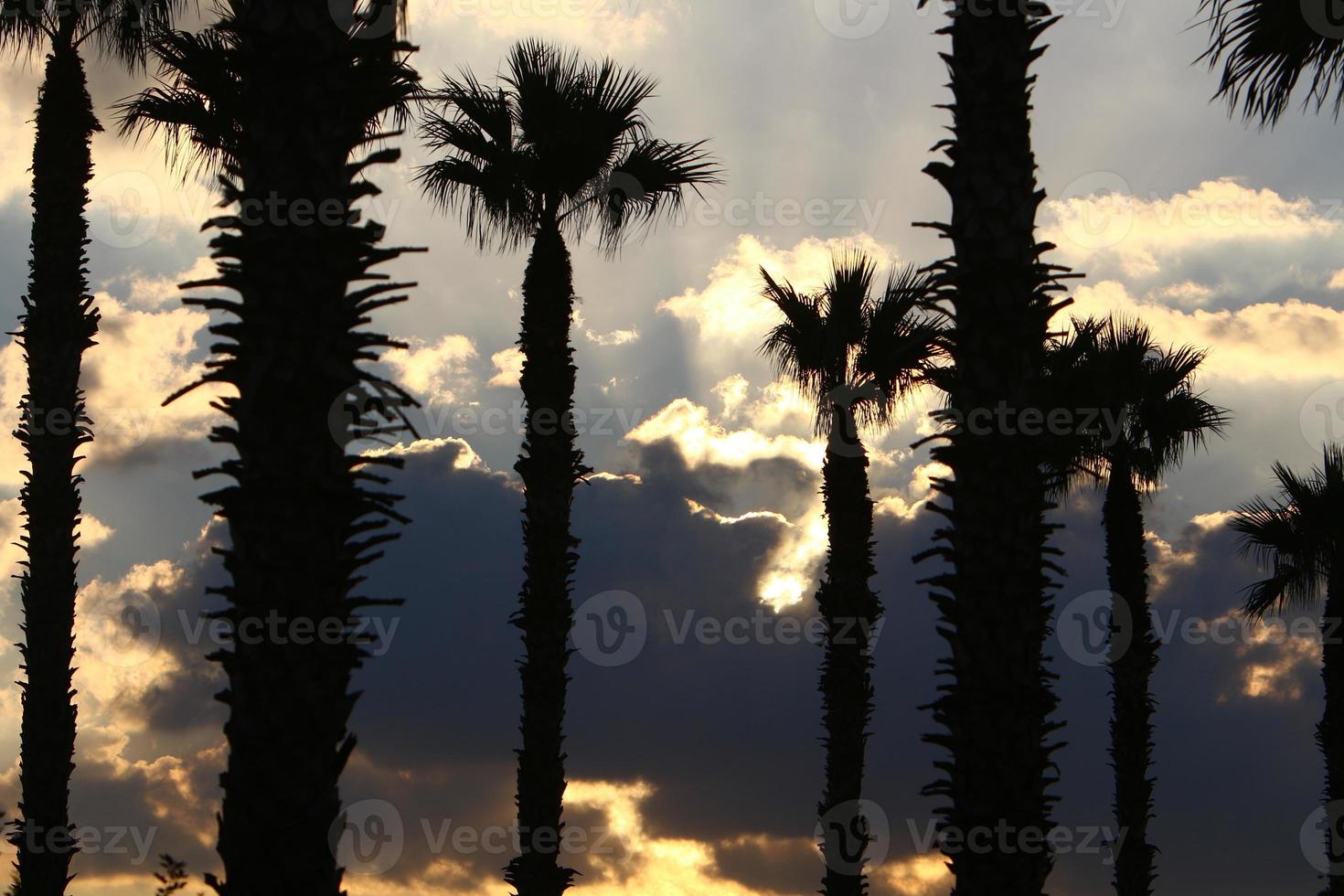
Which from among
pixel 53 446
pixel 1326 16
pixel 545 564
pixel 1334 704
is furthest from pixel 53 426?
pixel 1334 704

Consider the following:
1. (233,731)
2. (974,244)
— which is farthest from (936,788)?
(233,731)

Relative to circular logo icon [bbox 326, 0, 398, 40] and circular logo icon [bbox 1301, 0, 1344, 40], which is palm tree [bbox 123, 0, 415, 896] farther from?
circular logo icon [bbox 1301, 0, 1344, 40]

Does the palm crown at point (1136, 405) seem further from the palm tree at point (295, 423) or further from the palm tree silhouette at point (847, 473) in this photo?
the palm tree at point (295, 423)

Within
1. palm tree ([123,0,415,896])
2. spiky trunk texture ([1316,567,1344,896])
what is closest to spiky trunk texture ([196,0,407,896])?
palm tree ([123,0,415,896])

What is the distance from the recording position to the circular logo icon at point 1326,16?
12992 millimetres

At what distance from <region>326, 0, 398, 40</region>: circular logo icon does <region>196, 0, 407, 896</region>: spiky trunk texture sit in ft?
0.28

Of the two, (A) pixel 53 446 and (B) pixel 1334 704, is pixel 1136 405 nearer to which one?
(B) pixel 1334 704

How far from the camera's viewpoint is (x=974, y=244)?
8.20 metres

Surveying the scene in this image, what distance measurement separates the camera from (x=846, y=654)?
21.0 meters

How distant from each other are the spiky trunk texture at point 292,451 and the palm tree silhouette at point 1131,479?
17.1 meters

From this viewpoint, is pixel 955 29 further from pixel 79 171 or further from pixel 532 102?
pixel 79 171

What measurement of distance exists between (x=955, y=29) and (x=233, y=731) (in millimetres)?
6698

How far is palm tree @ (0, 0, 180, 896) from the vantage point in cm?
1504

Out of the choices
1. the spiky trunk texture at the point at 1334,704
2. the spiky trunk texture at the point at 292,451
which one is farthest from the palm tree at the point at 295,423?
the spiky trunk texture at the point at 1334,704
